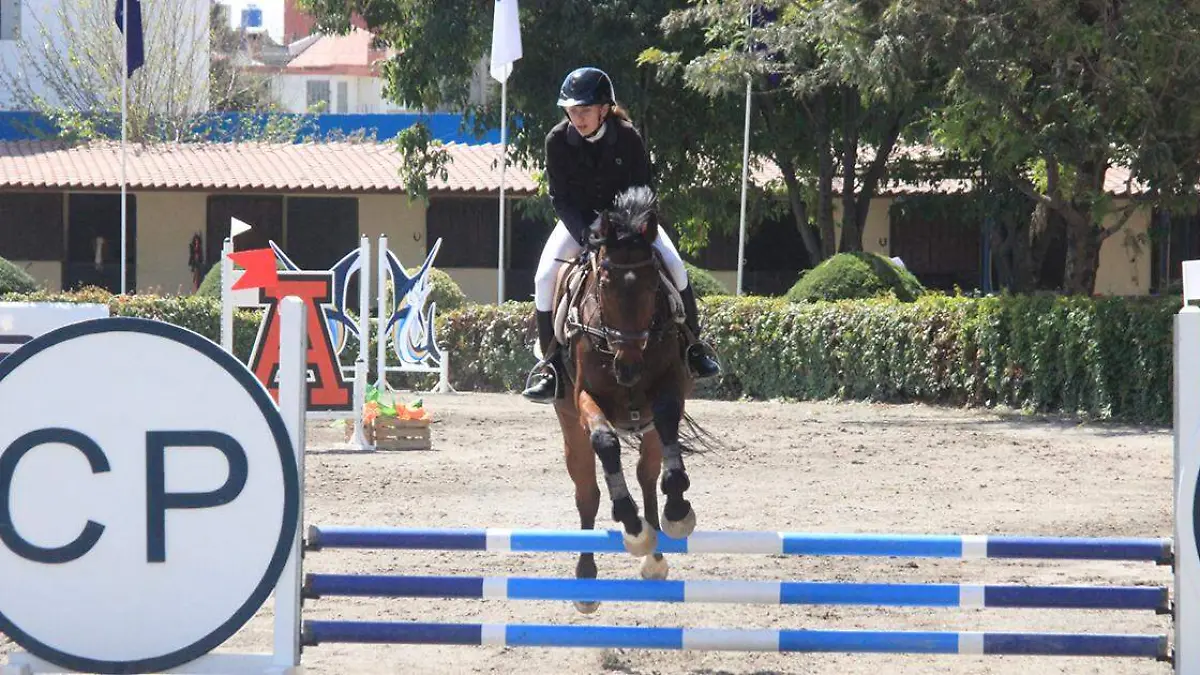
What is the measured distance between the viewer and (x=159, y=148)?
125ft

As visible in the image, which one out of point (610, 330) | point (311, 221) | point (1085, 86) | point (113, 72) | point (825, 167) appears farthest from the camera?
point (113, 72)

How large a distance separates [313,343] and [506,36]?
12.6 meters

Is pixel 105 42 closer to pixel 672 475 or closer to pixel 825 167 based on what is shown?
pixel 825 167

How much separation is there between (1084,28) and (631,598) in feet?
44.8

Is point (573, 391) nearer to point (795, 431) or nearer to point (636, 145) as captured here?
point (636, 145)

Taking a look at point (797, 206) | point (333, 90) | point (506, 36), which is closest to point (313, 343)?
point (506, 36)

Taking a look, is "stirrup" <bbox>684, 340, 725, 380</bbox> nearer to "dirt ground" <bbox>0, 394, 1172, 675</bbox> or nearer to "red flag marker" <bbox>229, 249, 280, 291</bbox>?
"dirt ground" <bbox>0, 394, 1172, 675</bbox>

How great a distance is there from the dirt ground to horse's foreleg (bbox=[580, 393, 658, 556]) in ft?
2.51

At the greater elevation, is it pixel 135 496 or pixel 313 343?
pixel 313 343

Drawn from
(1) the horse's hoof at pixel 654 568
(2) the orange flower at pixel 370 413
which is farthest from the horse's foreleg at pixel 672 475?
(2) the orange flower at pixel 370 413

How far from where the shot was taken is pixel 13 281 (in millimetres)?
24906

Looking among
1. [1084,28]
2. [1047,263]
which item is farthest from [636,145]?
[1047,263]

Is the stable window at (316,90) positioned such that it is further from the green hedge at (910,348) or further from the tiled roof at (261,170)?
the green hedge at (910,348)

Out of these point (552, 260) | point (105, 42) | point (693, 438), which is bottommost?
point (693, 438)
